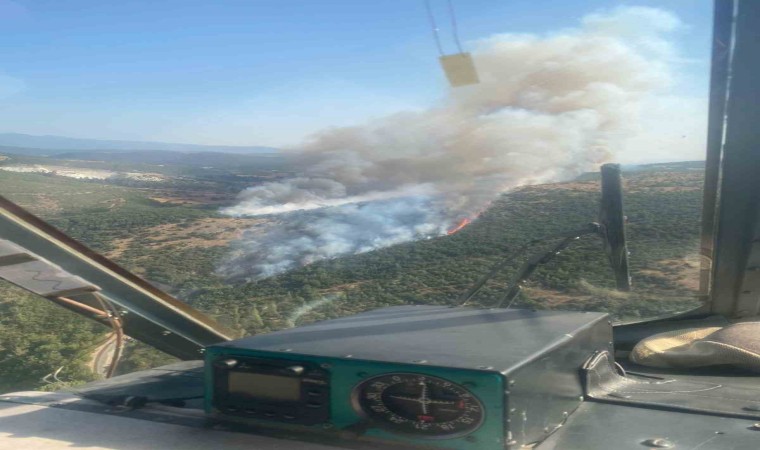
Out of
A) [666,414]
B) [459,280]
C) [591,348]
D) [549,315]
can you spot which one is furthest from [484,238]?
[666,414]

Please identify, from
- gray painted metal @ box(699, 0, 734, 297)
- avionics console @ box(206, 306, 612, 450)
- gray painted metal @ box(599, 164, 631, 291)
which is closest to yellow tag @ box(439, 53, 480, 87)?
gray painted metal @ box(599, 164, 631, 291)

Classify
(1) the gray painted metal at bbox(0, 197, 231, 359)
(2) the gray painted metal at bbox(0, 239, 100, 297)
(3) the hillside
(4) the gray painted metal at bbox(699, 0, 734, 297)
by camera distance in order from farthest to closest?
(3) the hillside
(1) the gray painted metal at bbox(0, 197, 231, 359)
(2) the gray painted metal at bbox(0, 239, 100, 297)
(4) the gray painted metal at bbox(699, 0, 734, 297)

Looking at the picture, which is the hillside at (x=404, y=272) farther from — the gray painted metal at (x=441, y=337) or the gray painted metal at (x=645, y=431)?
the gray painted metal at (x=645, y=431)

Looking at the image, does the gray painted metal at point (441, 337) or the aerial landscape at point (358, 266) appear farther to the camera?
the aerial landscape at point (358, 266)

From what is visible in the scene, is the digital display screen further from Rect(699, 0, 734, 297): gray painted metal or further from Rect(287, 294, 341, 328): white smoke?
Rect(699, 0, 734, 297): gray painted metal

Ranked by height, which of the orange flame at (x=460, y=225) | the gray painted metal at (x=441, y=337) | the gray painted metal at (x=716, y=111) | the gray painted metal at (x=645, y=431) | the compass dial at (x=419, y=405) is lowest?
the gray painted metal at (x=645, y=431)

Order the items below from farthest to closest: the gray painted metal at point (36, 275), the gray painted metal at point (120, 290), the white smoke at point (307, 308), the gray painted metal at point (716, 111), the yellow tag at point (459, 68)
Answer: the white smoke at point (307, 308)
the yellow tag at point (459, 68)
the gray painted metal at point (120, 290)
the gray painted metal at point (36, 275)
the gray painted metal at point (716, 111)

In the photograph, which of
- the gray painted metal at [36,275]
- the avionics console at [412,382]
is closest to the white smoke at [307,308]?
the gray painted metal at [36,275]

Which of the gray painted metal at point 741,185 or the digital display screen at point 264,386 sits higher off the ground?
the gray painted metal at point 741,185

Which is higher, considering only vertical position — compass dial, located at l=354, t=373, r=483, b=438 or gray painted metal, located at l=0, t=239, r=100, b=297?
gray painted metal, located at l=0, t=239, r=100, b=297
